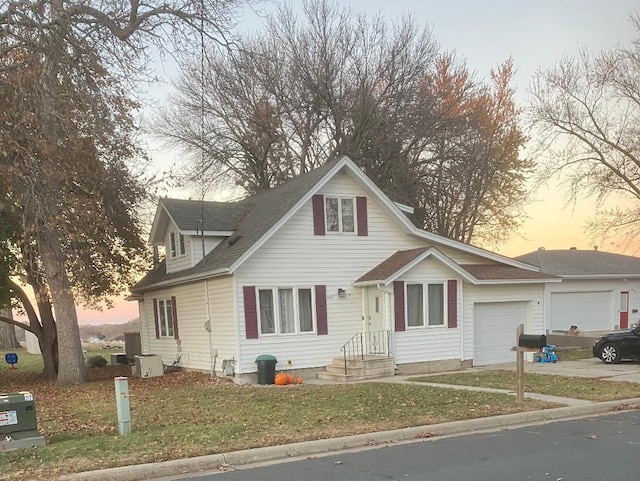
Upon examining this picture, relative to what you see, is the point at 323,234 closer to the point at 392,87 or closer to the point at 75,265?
the point at 75,265

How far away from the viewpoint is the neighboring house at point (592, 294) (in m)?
29.1

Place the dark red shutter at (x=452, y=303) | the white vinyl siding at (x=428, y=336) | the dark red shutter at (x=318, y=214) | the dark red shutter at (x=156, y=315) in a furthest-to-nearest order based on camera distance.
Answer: the dark red shutter at (x=156, y=315) → the dark red shutter at (x=452, y=303) → the white vinyl siding at (x=428, y=336) → the dark red shutter at (x=318, y=214)

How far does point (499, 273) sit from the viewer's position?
19.7 m

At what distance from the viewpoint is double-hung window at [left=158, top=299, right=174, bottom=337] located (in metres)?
21.1

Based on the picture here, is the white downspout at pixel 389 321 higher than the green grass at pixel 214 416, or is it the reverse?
the white downspout at pixel 389 321

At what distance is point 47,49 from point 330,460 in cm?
1096

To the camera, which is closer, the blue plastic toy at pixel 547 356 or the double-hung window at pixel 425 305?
the double-hung window at pixel 425 305

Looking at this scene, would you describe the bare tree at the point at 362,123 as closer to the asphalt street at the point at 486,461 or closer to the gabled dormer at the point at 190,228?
the gabled dormer at the point at 190,228

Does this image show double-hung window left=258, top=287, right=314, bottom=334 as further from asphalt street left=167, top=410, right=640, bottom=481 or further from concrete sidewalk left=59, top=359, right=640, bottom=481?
asphalt street left=167, top=410, right=640, bottom=481

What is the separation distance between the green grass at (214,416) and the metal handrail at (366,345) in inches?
102

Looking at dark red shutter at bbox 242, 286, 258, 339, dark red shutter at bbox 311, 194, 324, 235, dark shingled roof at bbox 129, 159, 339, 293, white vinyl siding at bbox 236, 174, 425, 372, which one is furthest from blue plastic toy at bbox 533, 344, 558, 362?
dark red shutter at bbox 242, 286, 258, 339

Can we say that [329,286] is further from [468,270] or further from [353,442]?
[353,442]

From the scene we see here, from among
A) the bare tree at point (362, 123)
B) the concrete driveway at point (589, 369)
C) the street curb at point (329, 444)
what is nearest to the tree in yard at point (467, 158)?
the bare tree at point (362, 123)

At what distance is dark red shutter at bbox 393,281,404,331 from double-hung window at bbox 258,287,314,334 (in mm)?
2556
